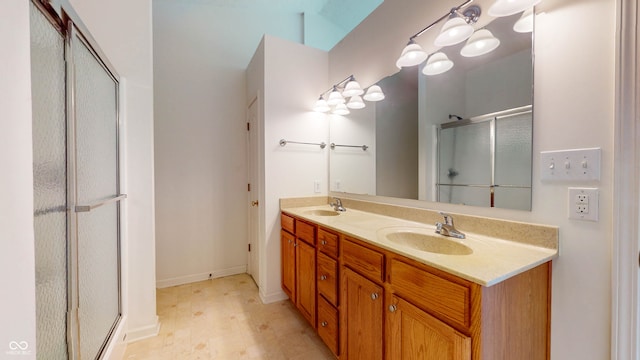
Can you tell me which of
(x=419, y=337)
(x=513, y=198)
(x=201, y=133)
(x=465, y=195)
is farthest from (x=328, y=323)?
(x=201, y=133)

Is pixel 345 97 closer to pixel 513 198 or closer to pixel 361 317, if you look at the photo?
pixel 513 198

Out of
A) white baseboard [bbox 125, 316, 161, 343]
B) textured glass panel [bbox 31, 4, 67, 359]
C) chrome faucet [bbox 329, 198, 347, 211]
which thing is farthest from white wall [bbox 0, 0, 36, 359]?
chrome faucet [bbox 329, 198, 347, 211]

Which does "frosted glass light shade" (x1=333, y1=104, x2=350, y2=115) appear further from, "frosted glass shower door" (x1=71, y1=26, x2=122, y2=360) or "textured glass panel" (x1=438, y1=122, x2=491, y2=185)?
"frosted glass shower door" (x1=71, y1=26, x2=122, y2=360)

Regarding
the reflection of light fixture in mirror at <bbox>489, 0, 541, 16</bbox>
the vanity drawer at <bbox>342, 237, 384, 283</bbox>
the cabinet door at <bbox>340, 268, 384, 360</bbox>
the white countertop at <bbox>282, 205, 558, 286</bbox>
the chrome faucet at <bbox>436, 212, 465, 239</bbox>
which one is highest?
the reflection of light fixture in mirror at <bbox>489, 0, 541, 16</bbox>

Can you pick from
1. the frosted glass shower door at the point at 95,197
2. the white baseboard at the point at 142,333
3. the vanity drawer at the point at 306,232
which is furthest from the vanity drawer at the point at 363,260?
the white baseboard at the point at 142,333

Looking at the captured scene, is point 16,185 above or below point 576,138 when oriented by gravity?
below

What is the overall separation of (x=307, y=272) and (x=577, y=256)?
141cm

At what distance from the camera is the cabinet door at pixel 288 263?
1.98 metres

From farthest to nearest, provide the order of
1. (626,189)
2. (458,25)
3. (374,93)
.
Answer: (374,93) → (458,25) → (626,189)

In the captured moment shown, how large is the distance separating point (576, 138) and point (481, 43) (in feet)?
1.92

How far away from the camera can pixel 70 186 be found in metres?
1.04

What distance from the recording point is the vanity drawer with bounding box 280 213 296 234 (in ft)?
6.52

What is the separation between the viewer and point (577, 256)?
0.90 meters

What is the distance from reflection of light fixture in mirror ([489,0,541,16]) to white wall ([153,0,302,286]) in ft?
8.09
